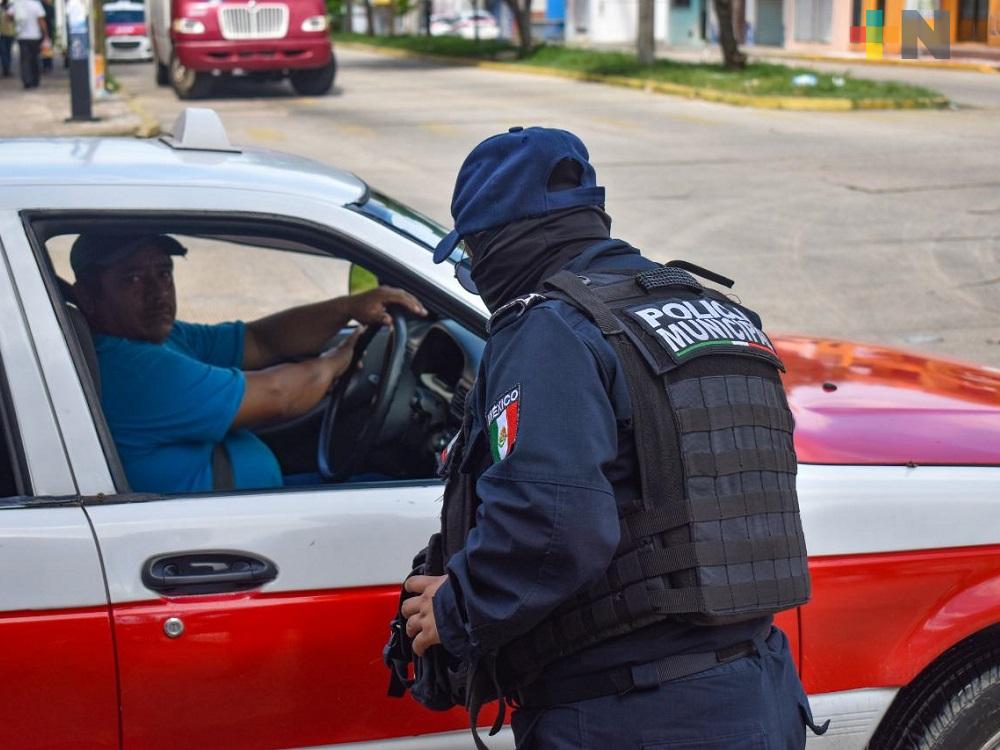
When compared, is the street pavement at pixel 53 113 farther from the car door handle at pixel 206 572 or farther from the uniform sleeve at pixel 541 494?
the uniform sleeve at pixel 541 494

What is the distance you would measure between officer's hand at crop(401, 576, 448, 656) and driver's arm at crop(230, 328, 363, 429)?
1.05 m

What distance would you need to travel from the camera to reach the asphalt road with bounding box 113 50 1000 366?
9.59 metres

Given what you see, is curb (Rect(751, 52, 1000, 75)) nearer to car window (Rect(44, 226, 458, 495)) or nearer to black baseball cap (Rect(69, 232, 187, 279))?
car window (Rect(44, 226, 458, 495))

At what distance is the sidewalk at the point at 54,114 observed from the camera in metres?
17.7

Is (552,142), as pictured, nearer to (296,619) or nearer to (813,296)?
(296,619)

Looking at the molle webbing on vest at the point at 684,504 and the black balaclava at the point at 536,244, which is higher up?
the black balaclava at the point at 536,244

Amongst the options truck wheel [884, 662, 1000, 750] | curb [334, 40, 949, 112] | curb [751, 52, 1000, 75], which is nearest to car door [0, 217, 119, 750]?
truck wheel [884, 662, 1000, 750]

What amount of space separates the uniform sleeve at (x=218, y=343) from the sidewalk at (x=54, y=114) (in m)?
14.0

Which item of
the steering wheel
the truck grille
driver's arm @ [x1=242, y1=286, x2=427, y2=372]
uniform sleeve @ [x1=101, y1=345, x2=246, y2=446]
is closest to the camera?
uniform sleeve @ [x1=101, y1=345, x2=246, y2=446]

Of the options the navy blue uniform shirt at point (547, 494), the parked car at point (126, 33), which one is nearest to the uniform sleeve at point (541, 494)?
the navy blue uniform shirt at point (547, 494)

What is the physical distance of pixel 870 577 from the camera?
110 inches

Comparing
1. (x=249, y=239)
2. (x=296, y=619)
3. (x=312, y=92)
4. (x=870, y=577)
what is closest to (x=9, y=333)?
(x=296, y=619)

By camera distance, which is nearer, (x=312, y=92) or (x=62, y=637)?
(x=62, y=637)

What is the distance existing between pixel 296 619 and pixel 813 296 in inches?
299
